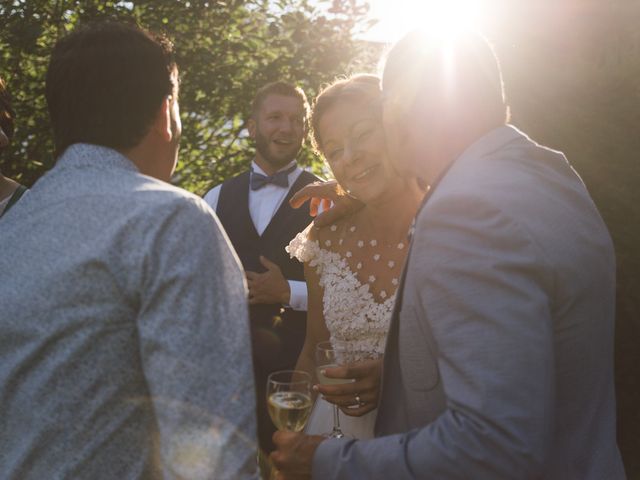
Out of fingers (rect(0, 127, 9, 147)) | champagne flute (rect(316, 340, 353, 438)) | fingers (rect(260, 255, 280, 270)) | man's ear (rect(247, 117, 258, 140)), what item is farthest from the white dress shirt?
champagne flute (rect(316, 340, 353, 438))

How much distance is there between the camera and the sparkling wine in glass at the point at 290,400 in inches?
74.7

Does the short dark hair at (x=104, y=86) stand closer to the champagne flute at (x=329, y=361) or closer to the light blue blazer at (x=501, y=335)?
the light blue blazer at (x=501, y=335)

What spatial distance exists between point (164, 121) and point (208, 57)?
190 inches

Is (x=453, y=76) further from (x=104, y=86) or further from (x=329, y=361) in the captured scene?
(x=329, y=361)

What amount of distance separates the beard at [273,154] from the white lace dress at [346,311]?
2305 mm

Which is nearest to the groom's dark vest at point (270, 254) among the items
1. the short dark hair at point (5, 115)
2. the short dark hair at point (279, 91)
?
the short dark hair at point (279, 91)

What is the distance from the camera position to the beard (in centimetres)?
541

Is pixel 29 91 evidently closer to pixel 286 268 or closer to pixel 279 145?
pixel 279 145

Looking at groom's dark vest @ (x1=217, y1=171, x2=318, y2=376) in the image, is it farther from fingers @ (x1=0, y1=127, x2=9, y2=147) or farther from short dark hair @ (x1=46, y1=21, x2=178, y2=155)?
short dark hair @ (x1=46, y1=21, x2=178, y2=155)

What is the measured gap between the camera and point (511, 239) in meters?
1.37

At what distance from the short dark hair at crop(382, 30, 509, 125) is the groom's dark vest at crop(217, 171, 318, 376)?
10.1 feet

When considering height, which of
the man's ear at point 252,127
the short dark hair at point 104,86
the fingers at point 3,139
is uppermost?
the short dark hair at point 104,86

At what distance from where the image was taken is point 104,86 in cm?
146

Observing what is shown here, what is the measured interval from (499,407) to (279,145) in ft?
14.3
